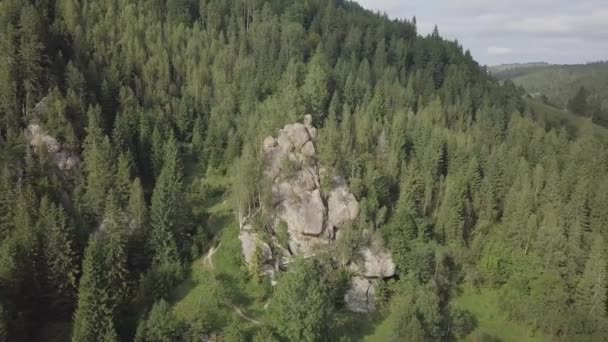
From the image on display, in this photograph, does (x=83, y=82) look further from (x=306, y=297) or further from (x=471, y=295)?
(x=471, y=295)

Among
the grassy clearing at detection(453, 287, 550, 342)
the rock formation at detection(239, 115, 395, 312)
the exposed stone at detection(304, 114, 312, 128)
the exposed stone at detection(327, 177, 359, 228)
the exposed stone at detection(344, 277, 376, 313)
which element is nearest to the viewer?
the grassy clearing at detection(453, 287, 550, 342)

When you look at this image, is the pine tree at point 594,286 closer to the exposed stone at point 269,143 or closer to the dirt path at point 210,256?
the exposed stone at point 269,143

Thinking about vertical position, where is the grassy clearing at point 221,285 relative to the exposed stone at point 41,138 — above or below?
below

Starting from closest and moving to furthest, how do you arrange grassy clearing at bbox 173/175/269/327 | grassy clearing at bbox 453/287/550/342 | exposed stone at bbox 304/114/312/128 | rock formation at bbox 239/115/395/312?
grassy clearing at bbox 173/175/269/327, grassy clearing at bbox 453/287/550/342, rock formation at bbox 239/115/395/312, exposed stone at bbox 304/114/312/128

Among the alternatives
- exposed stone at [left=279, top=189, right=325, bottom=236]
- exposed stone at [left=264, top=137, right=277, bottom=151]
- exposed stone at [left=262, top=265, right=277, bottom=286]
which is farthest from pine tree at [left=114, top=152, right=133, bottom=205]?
exposed stone at [left=262, top=265, right=277, bottom=286]

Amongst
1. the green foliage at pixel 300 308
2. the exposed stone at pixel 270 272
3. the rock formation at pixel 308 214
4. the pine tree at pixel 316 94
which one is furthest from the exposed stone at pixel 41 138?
the green foliage at pixel 300 308

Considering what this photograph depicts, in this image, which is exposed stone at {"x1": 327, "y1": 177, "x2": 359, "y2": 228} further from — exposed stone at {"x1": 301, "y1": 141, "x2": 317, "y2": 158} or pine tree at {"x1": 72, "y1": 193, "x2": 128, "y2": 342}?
pine tree at {"x1": 72, "y1": 193, "x2": 128, "y2": 342}
